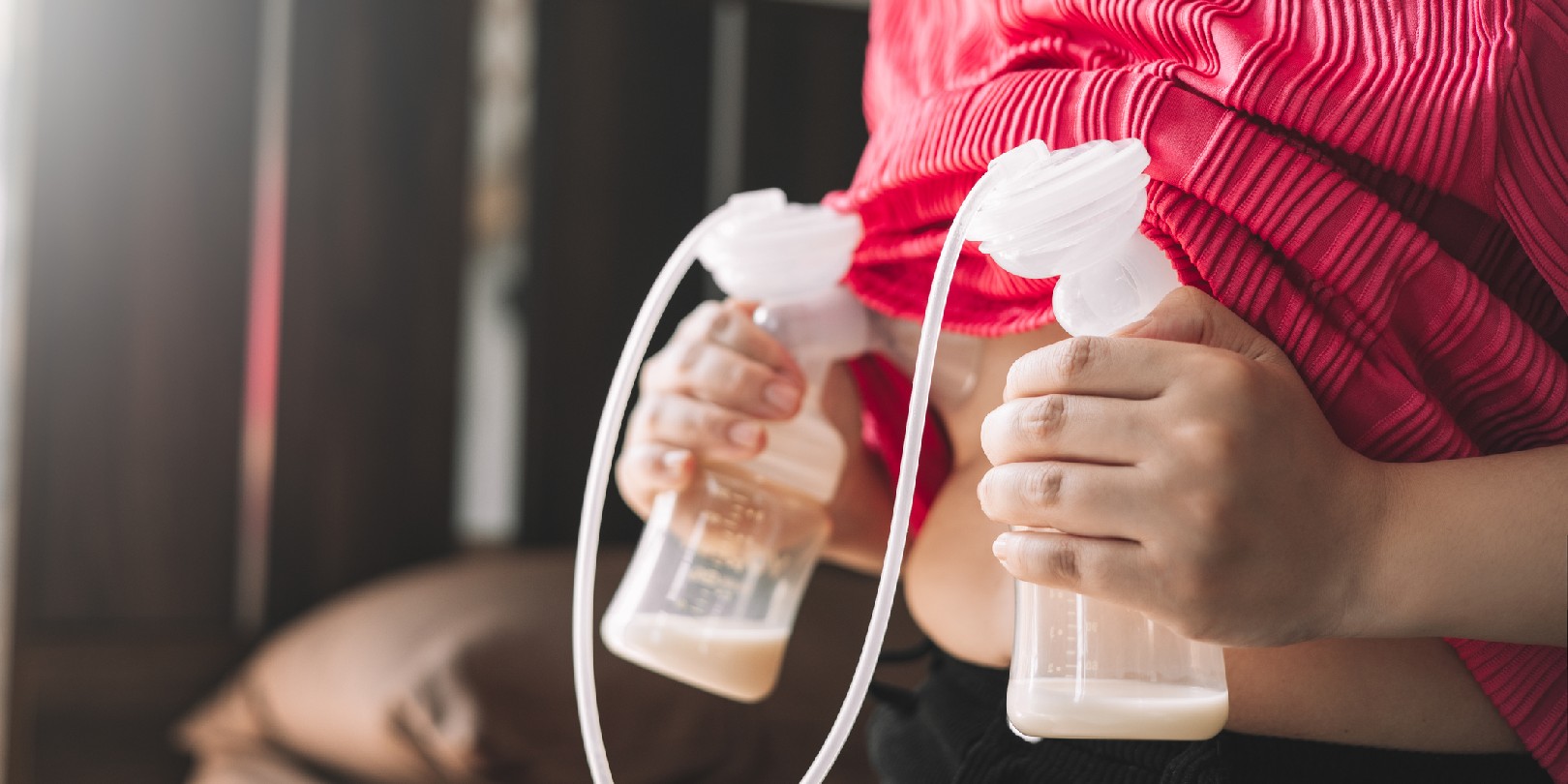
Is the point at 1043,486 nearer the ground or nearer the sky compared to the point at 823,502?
nearer the sky

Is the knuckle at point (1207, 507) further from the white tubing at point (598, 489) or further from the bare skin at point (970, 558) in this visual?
the white tubing at point (598, 489)

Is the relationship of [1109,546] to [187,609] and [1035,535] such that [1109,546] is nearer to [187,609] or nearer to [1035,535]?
[1035,535]

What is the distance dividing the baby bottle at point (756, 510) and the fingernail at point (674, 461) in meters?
0.01

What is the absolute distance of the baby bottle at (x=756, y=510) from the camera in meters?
0.54

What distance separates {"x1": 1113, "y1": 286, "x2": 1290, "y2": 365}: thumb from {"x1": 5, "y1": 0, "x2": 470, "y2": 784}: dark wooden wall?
56.7 inches

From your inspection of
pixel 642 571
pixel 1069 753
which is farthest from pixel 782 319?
pixel 1069 753

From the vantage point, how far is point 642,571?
1.90ft

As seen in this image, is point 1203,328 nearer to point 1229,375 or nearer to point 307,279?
point 1229,375

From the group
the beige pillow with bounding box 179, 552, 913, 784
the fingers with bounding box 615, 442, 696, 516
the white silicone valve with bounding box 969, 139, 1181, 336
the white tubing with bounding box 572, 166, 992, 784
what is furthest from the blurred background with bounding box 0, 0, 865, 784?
the white silicone valve with bounding box 969, 139, 1181, 336

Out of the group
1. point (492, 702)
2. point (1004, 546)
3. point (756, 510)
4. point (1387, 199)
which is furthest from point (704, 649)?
point (492, 702)

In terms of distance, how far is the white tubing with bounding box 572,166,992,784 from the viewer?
1.25 ft

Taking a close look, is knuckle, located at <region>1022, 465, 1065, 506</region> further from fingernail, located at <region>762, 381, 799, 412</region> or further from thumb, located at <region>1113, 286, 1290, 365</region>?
fingernail, located at <region>762, 381, 799, 412</region>

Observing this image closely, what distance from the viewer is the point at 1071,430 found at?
348 mm

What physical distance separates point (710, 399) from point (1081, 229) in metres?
0.26
